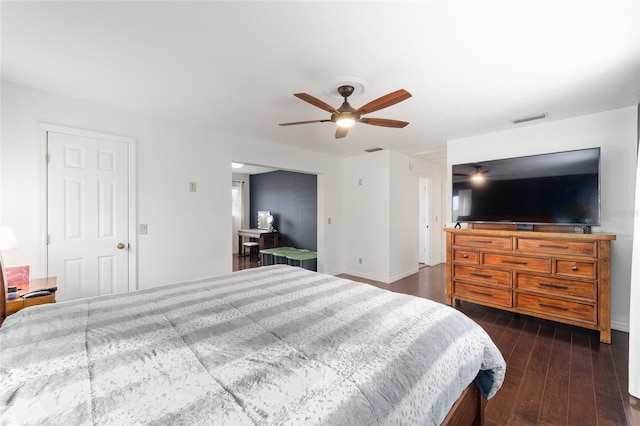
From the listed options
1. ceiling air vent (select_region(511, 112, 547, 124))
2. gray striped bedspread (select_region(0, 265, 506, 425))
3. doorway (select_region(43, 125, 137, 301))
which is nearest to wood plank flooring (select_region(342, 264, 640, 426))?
gray striped bedspread (select_region(0, 265, 506, 425))

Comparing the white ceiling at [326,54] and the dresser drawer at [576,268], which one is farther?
the dresser drawer at [576,268]

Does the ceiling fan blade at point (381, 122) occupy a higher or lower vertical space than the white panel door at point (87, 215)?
higher

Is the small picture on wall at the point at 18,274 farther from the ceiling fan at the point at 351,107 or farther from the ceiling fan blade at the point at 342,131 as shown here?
the ceiling fan blade at the point at 342,131

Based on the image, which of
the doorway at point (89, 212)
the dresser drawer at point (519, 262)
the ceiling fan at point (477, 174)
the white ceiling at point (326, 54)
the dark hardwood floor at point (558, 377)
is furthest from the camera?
the ceiling fan at point (477, 174)

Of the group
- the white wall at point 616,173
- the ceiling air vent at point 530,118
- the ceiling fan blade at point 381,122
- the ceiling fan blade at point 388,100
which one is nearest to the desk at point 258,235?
the ceiling fan blade at point 381,122

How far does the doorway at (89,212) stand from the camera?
2541mm

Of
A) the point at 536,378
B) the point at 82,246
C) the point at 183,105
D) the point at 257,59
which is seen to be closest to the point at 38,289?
the point at 82,246

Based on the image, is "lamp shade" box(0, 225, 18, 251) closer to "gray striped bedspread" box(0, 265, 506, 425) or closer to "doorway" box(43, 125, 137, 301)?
"doorway" box(43, 125, 137, 301)

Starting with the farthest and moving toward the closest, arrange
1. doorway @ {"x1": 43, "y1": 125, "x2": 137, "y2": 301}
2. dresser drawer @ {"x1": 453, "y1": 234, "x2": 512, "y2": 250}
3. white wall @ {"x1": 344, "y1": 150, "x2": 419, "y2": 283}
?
white wall @ {"x1": 344, "y1": 150, "x2": 419, "y2": 283} < dresser drawer @ {"x1": 453, "y1": 234, "x2": 512, "y2": 250} < doorway @ {"x1": 43, "y1": 125, "x2": 137, "y2": 301}

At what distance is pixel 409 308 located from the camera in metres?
1.57

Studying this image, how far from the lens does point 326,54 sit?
1843mm

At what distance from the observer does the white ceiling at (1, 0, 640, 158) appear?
1479 mm

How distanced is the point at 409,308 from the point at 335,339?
0.59m

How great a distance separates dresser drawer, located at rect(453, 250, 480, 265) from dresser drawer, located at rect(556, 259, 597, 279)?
752mm
